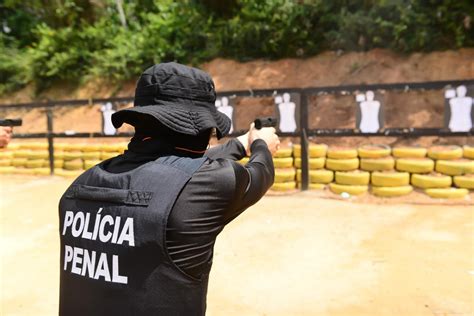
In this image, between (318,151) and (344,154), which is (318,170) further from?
(344,154)

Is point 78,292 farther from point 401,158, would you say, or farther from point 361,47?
point 361,47

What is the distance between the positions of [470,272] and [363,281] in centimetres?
96

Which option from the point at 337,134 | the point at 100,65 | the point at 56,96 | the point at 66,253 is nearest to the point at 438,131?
the point at 337,134

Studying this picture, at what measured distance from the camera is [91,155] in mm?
8758

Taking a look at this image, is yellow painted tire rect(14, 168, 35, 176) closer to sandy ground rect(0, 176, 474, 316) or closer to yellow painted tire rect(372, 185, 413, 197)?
sandy ground rect(0, 176, 474, 316)

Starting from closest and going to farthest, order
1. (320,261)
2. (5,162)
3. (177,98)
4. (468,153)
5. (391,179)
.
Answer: (177,98) → (320,261) → (468,153) → (391,179) → (5,162)

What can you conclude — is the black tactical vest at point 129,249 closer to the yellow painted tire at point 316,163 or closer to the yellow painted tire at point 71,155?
the yellow painted tire at point 316,163

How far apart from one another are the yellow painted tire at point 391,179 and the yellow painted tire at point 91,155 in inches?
225

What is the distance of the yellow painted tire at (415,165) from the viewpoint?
19.1 feet

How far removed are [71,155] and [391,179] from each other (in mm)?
6663

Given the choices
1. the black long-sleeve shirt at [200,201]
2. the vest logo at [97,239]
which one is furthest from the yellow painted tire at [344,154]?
the vest logo at [97,239]

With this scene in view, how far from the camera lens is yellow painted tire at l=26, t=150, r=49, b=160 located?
925 centimetres

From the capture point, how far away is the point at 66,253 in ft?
4.60

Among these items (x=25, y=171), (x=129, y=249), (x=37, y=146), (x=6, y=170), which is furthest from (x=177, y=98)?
(x=6, y=170)
